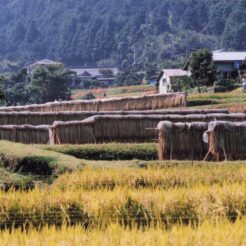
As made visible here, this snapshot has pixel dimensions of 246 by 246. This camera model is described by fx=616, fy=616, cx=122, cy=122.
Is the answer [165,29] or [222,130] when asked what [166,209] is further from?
[165,29]

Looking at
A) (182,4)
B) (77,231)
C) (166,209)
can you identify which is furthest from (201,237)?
(182,4)

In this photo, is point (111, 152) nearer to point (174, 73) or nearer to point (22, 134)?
point (22, 134)

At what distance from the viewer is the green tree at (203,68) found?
181 ft

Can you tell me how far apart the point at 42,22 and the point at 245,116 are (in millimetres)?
169124

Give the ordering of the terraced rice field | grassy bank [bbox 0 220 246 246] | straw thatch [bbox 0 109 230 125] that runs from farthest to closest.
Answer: straw thatch [bbox 0 109 230 125] → the terraced rice field → grassy bank [bbox 0 220 246 246]

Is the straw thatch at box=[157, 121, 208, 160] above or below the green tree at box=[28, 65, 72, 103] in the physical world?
below

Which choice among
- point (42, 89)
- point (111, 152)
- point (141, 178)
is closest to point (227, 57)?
point (42, 89)

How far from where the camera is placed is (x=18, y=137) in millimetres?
24125

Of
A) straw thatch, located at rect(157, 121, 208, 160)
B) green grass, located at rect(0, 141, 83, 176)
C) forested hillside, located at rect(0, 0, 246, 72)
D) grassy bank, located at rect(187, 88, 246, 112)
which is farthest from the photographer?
forested hillside, located at rect(0, 0, 246, 72)

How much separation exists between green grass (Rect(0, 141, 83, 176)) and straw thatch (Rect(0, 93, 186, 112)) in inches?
559

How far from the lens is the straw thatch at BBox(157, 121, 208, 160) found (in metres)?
19.6

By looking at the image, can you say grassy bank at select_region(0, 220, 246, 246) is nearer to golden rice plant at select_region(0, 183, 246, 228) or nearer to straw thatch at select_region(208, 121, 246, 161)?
golden rice plant at select_region(0, 183, 246, 228)

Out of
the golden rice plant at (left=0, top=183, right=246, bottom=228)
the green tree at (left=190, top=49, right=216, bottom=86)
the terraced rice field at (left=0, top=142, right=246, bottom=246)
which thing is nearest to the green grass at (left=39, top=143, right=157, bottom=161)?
the terraced rice field at (left=0, top=142, right=246, bottom=246)

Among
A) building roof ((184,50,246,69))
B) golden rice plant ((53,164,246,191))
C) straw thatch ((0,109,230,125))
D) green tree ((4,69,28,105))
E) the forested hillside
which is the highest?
the forested hillside
